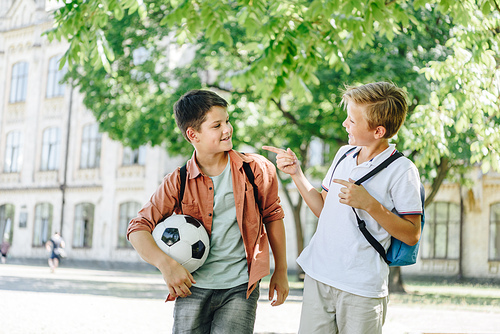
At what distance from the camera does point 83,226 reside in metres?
36.2

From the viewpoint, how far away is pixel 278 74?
25.5ft

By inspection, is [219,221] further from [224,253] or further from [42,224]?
[42,224]

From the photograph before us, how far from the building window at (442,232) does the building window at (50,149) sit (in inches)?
863

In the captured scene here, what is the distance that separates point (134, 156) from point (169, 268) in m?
31.9

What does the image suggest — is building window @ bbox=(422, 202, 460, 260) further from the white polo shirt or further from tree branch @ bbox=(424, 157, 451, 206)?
the white polo shirt

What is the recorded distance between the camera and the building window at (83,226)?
3581 cm

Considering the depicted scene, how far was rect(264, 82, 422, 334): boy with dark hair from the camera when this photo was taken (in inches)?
125

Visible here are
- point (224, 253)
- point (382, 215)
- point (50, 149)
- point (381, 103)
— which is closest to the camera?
point (382, 215)

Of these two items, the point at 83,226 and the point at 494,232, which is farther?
the point at 83,226

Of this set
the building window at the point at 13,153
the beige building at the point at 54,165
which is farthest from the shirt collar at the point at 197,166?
the building window at the point at 13,153

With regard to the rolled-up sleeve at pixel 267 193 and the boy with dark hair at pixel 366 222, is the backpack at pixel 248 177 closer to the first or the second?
the rolled-up sleeve at pixel 267 193

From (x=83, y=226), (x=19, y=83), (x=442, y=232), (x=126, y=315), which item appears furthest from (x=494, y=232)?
(x=19, y=83)

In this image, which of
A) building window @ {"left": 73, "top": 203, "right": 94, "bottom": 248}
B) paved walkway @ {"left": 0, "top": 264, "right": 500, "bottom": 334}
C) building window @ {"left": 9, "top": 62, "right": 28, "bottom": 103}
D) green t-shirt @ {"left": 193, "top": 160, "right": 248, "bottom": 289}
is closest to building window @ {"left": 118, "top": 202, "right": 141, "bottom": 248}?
building window @ {"left": 73, "top": 203, "right": 94, "bottom": 248}

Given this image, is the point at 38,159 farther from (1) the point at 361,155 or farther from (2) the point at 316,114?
(1) the point at 361,155
